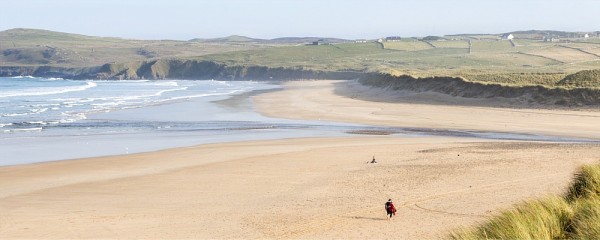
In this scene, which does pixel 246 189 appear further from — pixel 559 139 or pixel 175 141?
pixel 559 139

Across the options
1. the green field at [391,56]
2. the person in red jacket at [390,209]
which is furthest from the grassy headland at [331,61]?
the person in red jacket at [390,209]

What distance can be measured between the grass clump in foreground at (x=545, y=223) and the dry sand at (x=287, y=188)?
→ 2501 mm

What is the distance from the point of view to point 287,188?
1725 centimetres

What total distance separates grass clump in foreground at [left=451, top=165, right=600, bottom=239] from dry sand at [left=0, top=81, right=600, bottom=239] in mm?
2501

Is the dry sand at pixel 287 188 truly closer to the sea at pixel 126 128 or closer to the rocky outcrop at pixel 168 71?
the sea at pixel 126 128

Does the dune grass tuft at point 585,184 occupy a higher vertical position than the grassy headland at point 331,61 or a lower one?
higher

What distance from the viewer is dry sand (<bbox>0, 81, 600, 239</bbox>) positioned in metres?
13.3

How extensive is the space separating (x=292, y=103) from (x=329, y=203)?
33.3 metres

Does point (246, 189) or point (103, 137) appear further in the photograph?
point (103, 137)

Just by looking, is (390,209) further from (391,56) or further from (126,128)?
(391,56)

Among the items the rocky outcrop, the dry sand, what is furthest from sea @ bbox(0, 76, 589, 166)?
the rocky outcrop

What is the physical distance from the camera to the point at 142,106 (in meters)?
47.2

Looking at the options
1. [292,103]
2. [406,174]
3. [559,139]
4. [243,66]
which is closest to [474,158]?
[406,174]

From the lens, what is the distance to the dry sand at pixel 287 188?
13.3 meters
